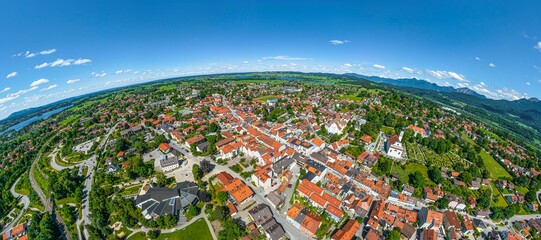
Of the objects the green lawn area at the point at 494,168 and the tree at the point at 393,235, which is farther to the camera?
the green lawn area at the point at 494,168

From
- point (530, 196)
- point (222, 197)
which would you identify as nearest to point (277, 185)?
point (222, 197)

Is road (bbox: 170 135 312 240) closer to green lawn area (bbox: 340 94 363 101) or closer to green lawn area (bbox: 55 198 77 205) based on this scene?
green lawn area (bbox: 55 198 77 205)

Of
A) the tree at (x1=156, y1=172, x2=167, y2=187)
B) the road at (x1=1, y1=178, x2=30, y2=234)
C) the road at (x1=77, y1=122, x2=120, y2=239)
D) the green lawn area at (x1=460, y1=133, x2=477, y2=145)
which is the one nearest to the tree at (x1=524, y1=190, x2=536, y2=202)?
Answer: the green lawn area at (x1=460, y1=133, x2=477, y2=145)

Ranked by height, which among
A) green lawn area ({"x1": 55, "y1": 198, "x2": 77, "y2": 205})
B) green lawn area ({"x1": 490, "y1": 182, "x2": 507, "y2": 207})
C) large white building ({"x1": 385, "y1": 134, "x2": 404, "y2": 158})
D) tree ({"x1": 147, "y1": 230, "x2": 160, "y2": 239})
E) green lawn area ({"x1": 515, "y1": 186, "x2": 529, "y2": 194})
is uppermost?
large white building ({"x1": 385, "y1": 134, "x2": 404, "y2": 158})

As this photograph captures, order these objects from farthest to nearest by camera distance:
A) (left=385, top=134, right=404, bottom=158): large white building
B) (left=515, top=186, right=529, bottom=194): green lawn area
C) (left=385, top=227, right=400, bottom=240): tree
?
(left=385, top=134, right=404, bottom=158): large white building < (left=515, top=186, right=529, bottom=194): green lawn area < (left=385, top=227, right=400, bottom=240): tree

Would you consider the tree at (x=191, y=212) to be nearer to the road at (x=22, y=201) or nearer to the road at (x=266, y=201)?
the road at (x=266, y=201)

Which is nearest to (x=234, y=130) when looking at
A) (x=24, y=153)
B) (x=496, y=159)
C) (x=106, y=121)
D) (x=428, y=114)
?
(x=106, y=121)

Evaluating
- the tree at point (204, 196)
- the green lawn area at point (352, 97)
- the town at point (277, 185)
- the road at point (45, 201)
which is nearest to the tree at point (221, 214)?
the town at point (277, 185)
